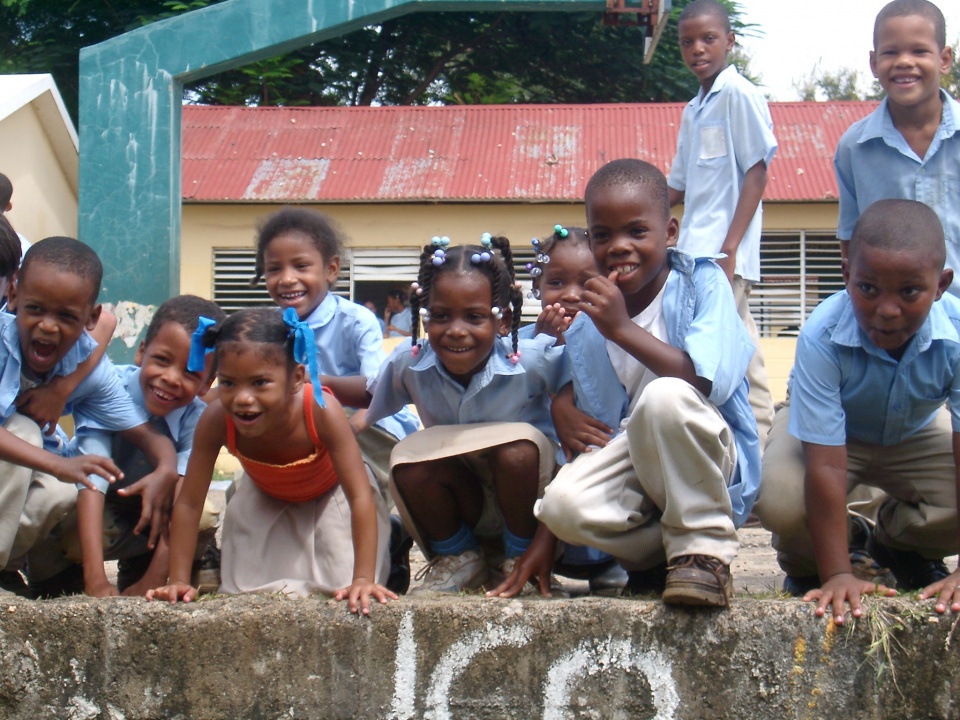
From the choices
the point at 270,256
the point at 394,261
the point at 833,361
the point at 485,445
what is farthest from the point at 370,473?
the point at 394,261

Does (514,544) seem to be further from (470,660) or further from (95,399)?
(95,399)

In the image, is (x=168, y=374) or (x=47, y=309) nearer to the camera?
(x=47, y=309)

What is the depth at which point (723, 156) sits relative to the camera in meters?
4.83

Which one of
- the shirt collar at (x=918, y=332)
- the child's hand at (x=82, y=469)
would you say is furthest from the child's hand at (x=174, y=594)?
the shirt collar at (x=918, y=332)

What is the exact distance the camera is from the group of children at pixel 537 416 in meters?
2.87

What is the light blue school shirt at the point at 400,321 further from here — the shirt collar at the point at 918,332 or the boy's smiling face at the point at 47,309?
the shirt collar at the point at 918,332

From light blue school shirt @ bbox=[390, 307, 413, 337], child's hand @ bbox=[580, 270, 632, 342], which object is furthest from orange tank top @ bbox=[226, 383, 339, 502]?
light blue school shirt @ bbox=[390, 307, 413, 337]

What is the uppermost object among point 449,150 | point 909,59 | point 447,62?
point 447,62

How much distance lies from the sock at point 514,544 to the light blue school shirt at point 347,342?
2.35 ft

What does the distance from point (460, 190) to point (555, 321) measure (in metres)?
9.43

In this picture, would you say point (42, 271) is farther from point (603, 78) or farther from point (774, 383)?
point (603, 78)

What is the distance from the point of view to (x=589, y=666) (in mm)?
2748

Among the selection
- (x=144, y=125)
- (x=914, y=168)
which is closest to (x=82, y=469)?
(x=144, y=125)

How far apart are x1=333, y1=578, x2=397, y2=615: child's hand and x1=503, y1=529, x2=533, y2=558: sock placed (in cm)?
59
